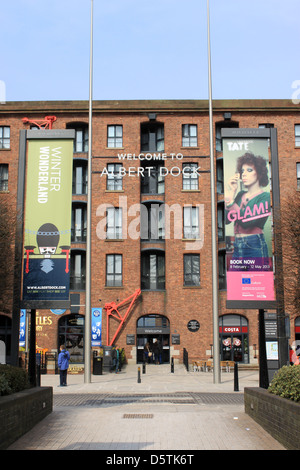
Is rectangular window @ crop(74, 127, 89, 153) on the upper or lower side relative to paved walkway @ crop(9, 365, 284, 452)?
upper

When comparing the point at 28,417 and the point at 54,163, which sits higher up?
the point at 54,163

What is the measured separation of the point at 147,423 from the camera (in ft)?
40.1

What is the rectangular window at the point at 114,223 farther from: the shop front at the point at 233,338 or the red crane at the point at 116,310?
the shop front at the point at 233,338

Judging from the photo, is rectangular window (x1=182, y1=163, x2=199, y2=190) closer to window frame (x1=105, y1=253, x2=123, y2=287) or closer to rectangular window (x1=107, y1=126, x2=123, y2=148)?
rectangular window (x1=107, y1=126, x2=123, y2=148)

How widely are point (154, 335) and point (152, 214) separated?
8.44 metres

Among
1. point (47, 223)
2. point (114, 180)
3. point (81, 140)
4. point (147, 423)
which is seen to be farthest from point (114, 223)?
point (147, 423)

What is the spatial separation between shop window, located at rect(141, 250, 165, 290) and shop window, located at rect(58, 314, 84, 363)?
5.17 meters

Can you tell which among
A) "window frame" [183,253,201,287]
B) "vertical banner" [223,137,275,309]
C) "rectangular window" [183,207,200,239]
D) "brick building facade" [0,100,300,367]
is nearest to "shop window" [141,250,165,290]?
"brick building facade" [0,100,300,367]

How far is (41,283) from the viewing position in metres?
20.0

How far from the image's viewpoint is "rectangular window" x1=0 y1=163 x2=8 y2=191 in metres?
38.4

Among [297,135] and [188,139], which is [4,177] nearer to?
[188,139]

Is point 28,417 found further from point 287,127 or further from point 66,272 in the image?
point 287,127

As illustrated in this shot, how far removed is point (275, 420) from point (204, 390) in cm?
1140
